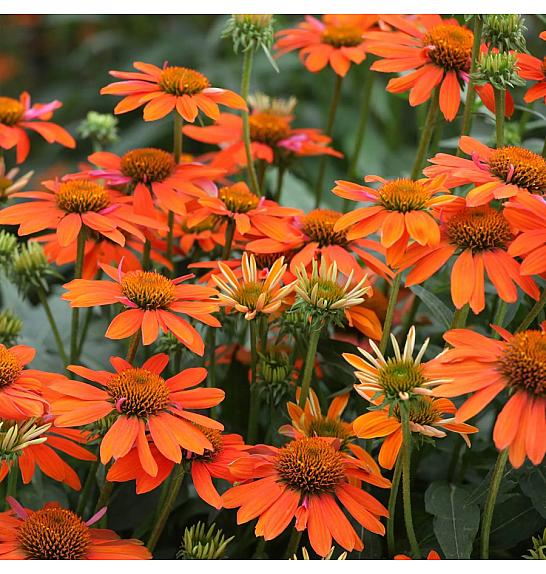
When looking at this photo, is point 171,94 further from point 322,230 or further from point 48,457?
point 48,457

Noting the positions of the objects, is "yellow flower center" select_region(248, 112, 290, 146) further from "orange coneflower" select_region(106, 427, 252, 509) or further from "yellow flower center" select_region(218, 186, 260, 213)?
"orange coneflower" select_region(106, 427, 252, 509)

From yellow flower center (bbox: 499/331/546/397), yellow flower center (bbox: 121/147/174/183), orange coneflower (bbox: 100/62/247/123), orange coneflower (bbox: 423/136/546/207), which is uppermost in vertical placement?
orange coneflower (bbox: 423/136/546/207)

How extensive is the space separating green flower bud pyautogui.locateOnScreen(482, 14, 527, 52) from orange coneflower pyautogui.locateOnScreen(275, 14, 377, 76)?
213 mm

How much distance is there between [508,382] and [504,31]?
10.8 inches

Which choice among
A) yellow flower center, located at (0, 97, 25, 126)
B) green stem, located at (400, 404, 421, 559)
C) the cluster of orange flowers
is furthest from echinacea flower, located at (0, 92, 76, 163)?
green stem, located at (400, 404, 421, 559)

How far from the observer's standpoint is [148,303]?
1.97ft

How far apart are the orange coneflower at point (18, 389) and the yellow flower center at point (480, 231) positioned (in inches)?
10.9

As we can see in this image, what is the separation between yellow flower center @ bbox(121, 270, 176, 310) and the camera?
600 millimetres

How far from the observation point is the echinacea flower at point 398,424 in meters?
0.55

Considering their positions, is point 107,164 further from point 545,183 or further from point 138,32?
point 138,32

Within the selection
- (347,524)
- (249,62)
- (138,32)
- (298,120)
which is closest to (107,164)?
(249,62)

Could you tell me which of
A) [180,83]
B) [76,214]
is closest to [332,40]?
[180,83]

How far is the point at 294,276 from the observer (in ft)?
2.20

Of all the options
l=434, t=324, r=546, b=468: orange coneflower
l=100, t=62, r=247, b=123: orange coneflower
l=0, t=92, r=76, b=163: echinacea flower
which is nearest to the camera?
l=434, t=324, r=546, b=468: orange coneflower
